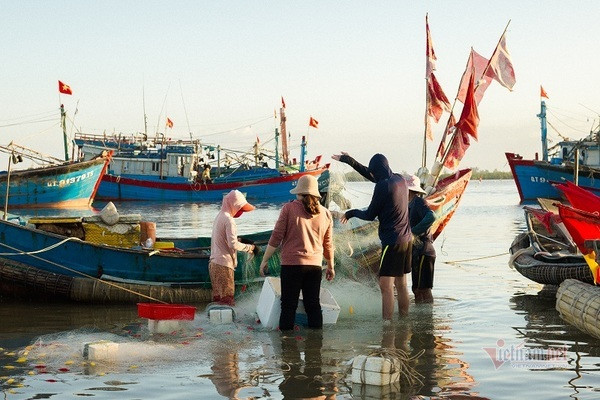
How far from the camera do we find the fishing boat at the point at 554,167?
149 ft

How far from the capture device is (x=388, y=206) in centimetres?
967

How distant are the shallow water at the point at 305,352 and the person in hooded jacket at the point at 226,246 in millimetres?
372

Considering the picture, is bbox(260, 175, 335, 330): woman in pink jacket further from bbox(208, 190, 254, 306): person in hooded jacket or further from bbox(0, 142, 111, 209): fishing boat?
bbox(0, 142, 111, 209): fishing boat

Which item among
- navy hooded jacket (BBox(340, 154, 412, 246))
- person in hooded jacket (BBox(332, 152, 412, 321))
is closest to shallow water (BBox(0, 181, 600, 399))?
person in hooded jacket (BBox(332, 152, 412, 321))

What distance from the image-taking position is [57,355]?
8.12 m

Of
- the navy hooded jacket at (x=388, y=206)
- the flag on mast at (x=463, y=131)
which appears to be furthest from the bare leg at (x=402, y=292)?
the flag on mast at (x=463, y=131)

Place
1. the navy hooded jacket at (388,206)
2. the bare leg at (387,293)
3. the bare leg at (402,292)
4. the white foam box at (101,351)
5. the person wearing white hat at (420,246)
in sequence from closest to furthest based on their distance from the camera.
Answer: the white foam box at (101,351) → the navy hooded jacket at (388,206) → the bare leg at (387,293) → the bare leg at (402,292) → the person wearing white hat at (420,246)

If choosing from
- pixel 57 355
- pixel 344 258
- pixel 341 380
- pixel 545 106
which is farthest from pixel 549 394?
pixel 545 106

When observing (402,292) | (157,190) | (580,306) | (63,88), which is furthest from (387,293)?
(157,190)

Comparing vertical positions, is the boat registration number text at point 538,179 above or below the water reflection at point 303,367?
above

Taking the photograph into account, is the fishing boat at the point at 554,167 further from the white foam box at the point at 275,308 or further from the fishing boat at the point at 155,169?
the white foam box at the point at 275,308

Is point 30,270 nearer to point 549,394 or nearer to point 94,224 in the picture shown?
point 94,224

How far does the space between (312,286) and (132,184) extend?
49.8 meters

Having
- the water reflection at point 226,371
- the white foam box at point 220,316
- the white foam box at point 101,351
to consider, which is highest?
the white foam box at point 220,316
